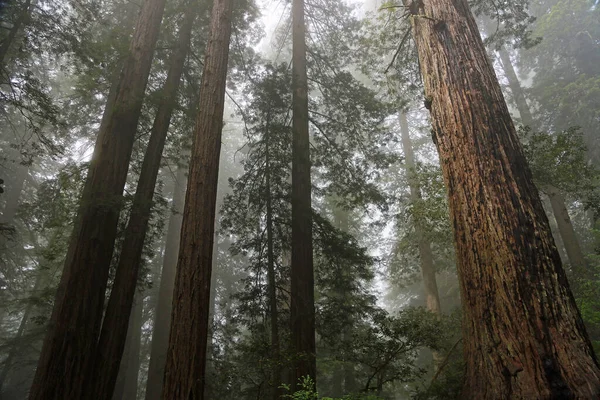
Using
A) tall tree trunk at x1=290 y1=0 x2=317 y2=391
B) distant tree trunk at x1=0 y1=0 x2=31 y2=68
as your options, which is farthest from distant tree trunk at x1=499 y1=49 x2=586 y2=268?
distant tree trunk at x1=0 y1=0 x2=31 y2=68

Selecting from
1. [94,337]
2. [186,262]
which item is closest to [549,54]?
[186,262]

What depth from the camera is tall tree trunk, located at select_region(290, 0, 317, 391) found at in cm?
619

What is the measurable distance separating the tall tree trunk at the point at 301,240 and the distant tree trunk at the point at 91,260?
3.35m

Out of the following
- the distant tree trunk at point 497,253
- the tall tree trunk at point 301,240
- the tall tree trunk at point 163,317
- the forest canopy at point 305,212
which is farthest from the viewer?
the tall tree trunk at point 163,317

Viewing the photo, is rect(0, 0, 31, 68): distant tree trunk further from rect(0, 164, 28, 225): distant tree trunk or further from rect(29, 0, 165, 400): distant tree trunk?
rect(0, 164, 28, 225): distant tree trunk

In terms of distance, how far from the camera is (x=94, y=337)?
5.30m

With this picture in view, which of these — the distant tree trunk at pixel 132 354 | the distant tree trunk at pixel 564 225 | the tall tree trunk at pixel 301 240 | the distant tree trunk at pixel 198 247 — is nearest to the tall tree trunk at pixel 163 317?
the distant tree trunk at pixel 132 354

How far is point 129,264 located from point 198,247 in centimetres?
295

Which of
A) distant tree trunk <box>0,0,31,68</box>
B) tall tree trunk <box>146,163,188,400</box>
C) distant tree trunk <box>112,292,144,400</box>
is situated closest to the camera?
distant tree trunk <box>0,0,31,68</box>

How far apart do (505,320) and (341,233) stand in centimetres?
596

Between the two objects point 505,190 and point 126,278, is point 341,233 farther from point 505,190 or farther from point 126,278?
point 505,190

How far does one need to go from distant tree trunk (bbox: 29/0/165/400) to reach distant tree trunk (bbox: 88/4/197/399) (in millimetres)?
308

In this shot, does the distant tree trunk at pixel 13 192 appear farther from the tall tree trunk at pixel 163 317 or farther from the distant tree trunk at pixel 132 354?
the tall tree trunk at pixel 163 317

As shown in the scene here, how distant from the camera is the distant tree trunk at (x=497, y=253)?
2.01 meters
